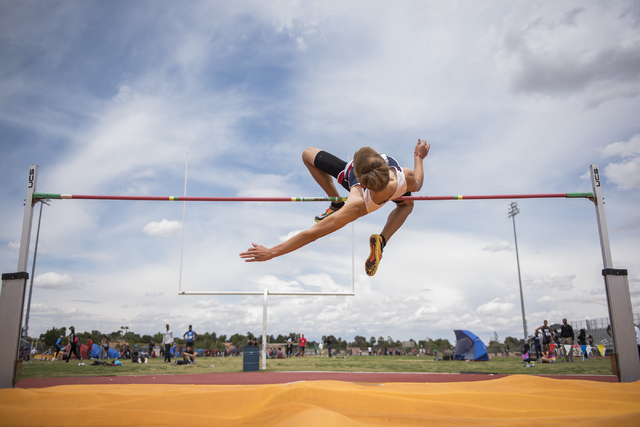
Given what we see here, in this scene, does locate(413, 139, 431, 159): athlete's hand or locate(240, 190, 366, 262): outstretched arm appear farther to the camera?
locate(413, 139, 431, 159): athlete's hand

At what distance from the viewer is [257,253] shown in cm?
250

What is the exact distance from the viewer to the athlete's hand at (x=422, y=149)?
3.88m

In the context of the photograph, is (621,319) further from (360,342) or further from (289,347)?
(360,342)

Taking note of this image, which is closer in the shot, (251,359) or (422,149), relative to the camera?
(422,149)

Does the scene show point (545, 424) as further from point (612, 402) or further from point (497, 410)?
→ point (612, 402)

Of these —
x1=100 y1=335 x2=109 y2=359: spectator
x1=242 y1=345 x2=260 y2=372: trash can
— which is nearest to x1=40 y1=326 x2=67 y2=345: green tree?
x1=100 y1=335 x2=109 y2=359: spectator

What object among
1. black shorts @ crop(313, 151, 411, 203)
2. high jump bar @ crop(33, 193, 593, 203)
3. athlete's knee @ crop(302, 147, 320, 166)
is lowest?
high jump bar @ crop(33, 193, 593, 203)

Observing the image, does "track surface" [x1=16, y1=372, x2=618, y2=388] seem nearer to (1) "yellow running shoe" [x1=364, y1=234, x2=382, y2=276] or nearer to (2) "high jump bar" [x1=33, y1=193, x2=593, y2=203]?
(1) "yellow running shoe" [x1=364, y1=234, x2=382, y2=276]

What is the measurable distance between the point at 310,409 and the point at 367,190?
1731 millimetres

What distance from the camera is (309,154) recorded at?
13.0ft

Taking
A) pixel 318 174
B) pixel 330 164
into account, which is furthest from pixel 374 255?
pixel 318 174

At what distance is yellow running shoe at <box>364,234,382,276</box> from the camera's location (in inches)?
142

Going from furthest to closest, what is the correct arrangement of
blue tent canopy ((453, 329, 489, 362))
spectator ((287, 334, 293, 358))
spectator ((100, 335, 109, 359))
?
1. spectator ((287, 334, 293, 358))
2. spectator ((100, 335, 109, 359))
3. blue tent canopy ((453, 329, 489, 362))

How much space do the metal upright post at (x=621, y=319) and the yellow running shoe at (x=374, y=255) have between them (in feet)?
8.20
